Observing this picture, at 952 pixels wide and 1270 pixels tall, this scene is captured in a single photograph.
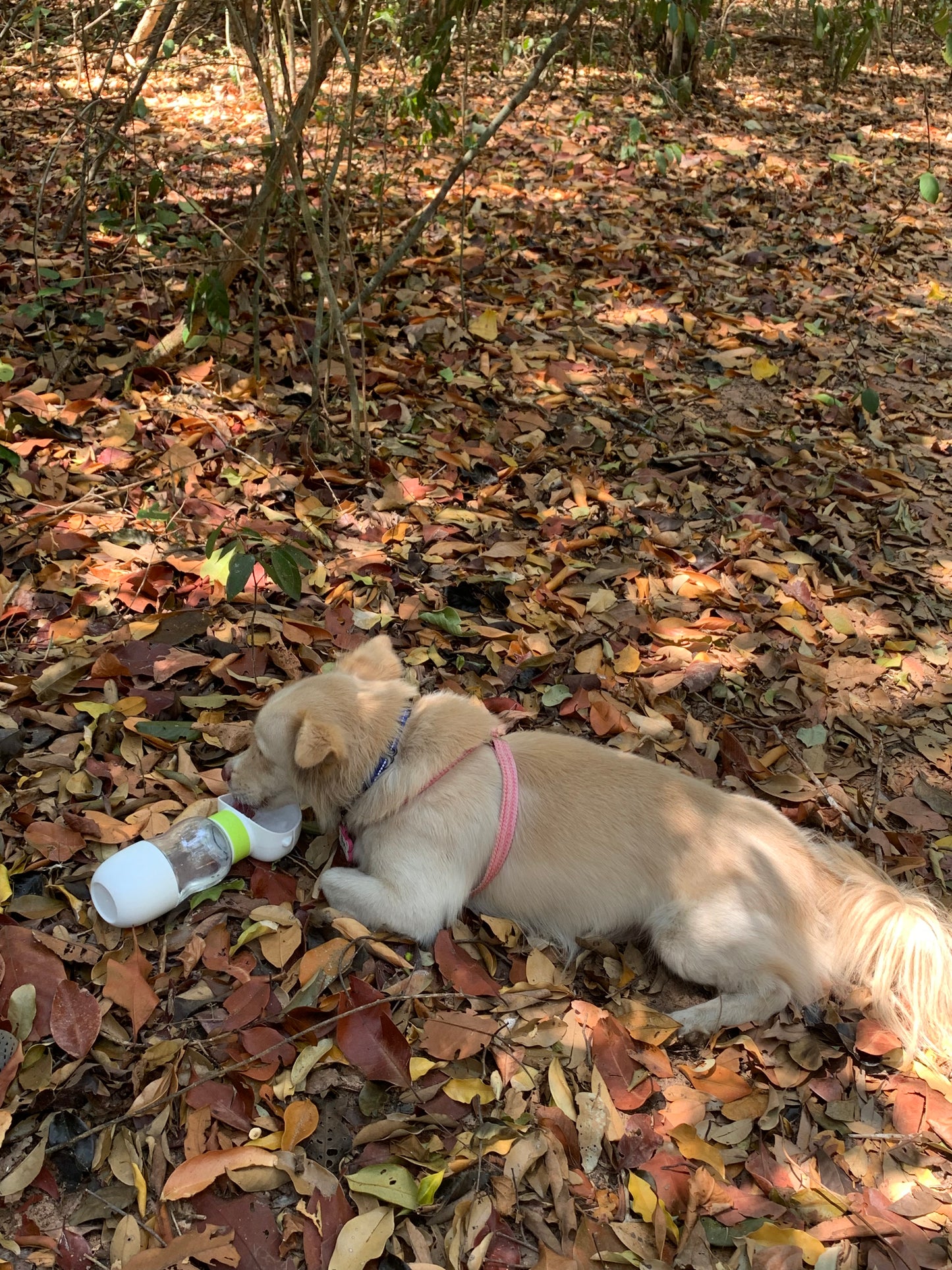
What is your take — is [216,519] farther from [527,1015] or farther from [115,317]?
[527,1015]

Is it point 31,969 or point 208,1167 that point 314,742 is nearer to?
point 31,969

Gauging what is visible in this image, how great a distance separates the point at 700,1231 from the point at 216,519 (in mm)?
3532

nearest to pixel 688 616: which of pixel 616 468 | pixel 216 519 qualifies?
pixel 616 468

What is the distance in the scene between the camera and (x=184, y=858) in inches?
126

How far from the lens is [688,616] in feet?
16.3

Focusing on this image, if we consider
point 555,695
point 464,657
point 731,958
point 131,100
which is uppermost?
point 131,100

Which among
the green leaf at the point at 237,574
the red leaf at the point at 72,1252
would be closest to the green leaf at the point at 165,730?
the green leaf at the point at 237,574

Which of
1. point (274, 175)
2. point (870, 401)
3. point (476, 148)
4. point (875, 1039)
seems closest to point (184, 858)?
point (875, 1039)

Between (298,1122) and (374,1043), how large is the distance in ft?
0.98

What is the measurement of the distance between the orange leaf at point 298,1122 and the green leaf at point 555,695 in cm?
203

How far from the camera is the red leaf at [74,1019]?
9.03ft

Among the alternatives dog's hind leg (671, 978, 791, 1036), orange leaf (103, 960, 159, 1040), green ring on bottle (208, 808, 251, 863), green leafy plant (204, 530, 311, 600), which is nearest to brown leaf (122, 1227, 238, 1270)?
orange leaf (103, 960, 159, 1040)

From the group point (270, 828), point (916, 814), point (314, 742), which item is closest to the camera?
point (314, 742)

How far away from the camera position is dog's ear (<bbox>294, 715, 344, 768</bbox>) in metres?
3.12
